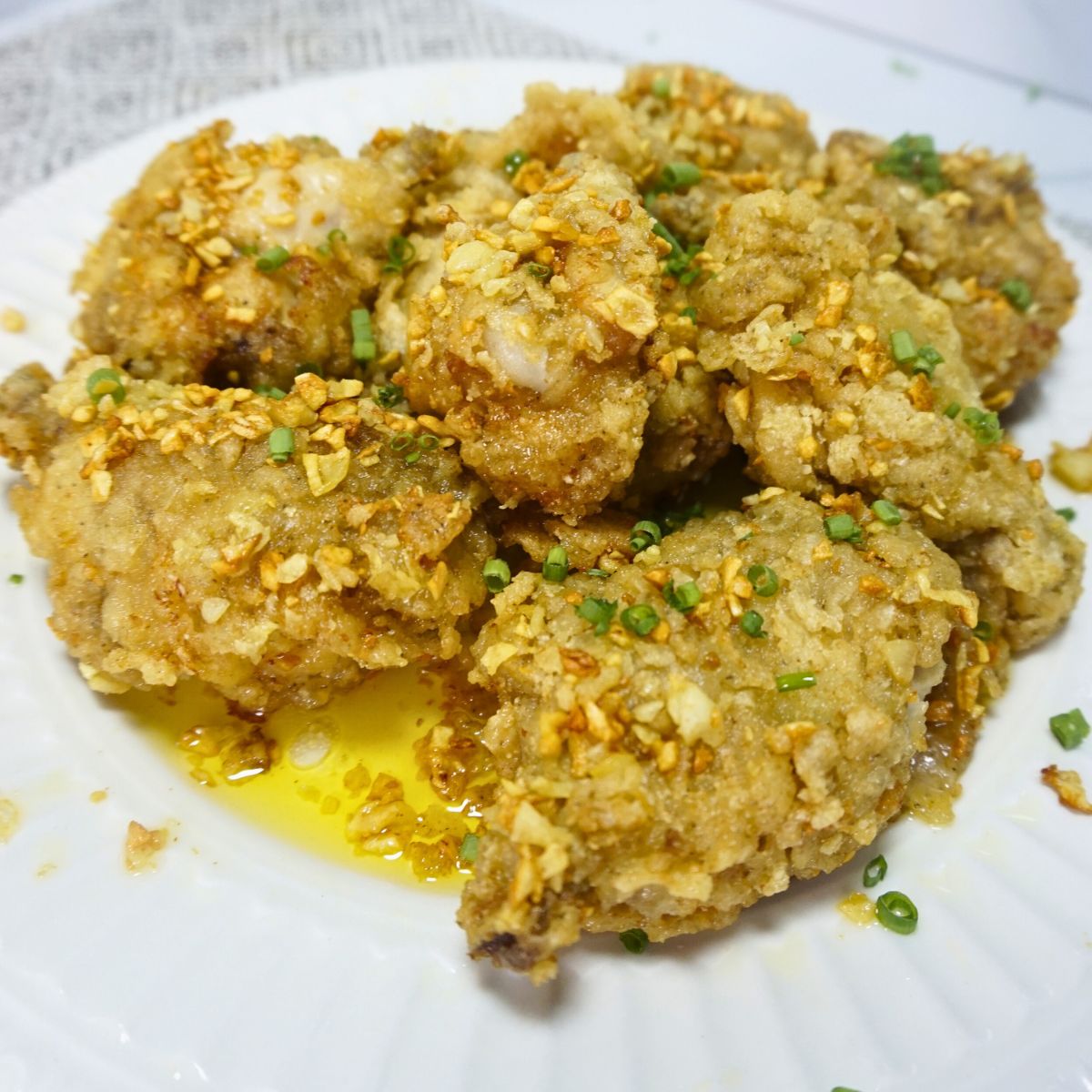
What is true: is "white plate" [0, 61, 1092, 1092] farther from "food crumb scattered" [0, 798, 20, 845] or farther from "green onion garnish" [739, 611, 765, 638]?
"green onion garnish" [739, 611, 765, 638]

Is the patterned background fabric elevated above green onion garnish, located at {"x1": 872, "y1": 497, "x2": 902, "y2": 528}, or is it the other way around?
green onion garnish, located at {"x1": 872, "y1": 497, "x2": 902, "y2": 528}

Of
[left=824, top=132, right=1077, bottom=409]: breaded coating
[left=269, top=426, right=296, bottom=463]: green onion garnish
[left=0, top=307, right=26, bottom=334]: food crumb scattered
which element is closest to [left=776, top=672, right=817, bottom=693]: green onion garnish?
[left=269, top=426, right=296, bottom=463]: green onion garnish

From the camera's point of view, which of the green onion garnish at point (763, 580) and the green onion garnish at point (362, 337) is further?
the green onion garnish at point (362, 337)

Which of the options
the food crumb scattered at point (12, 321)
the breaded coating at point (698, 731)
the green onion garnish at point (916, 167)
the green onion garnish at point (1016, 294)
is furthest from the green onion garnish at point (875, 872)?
the food crumb scattered at point (12, 321)

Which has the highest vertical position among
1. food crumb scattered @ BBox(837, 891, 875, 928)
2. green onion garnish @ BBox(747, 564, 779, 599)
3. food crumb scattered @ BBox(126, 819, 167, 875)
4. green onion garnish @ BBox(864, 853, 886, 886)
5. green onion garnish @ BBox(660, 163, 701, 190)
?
green onion garnish @ BBox(660, 163, 701, 190)

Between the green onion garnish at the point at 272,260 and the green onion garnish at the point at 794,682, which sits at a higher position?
the green onion garnish at the point at 272,260

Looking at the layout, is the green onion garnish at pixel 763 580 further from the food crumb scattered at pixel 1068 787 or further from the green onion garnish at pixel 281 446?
the green onion garnish at pixel 281 446

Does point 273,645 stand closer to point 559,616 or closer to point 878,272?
point 559,616
